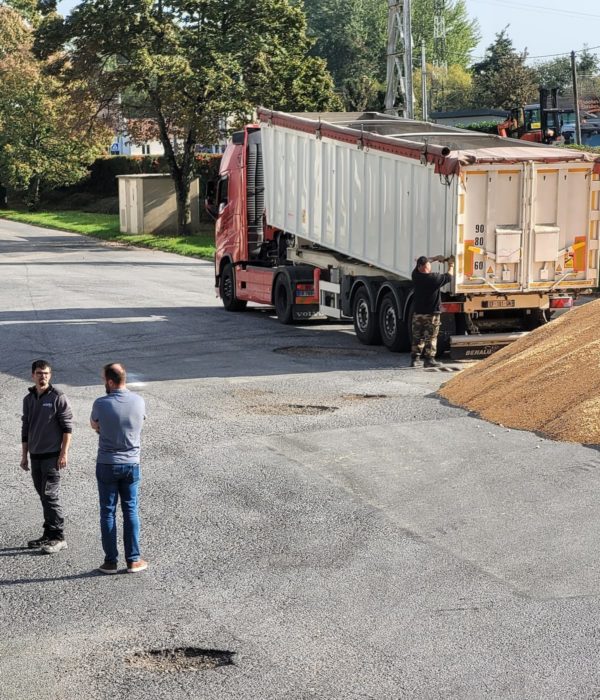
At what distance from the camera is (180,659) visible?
7.99m

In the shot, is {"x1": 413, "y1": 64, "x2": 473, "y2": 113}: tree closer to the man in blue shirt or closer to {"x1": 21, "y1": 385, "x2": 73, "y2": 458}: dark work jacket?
{"x1": 21, "y1": 385, "x2": 73, "y2": 458}: dark work jacket

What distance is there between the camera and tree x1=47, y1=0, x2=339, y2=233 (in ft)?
149

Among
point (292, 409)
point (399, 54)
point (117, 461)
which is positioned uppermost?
point (399, 54)

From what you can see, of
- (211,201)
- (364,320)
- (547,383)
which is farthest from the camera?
(211,201)

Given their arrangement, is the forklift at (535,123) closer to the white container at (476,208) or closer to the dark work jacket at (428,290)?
the white container at (476,208)

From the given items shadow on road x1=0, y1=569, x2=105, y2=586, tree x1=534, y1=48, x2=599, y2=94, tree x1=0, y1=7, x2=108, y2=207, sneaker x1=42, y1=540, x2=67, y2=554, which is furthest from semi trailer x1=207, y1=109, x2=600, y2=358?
tree x1=534, y1=48, x2=599, y2=94

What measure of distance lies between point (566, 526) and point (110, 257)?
1384 inches

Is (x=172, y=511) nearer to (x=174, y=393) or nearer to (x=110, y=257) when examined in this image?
(x=174, y=393)

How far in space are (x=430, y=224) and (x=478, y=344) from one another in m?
2.20

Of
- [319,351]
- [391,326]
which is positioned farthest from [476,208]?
[319,351]

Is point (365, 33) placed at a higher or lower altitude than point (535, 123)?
higher

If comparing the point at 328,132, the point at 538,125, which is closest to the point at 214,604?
the point at 328,132

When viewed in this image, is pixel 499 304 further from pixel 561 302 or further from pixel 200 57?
pixel 200 57

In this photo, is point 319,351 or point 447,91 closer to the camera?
point 319,351
